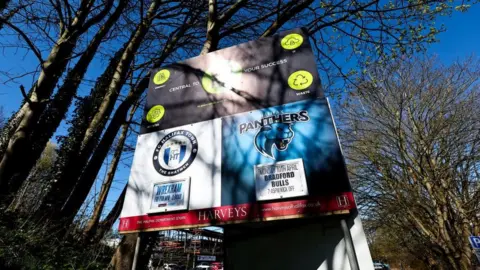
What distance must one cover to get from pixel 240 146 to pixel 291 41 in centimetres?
169

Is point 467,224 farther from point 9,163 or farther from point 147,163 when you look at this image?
point 9,163

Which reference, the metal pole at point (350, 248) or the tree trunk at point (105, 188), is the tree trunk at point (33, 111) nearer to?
the tree trunk at point (105, 188)

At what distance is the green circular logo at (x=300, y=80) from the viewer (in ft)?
10.5

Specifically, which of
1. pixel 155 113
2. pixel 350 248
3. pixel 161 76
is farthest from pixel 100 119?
pixel 350 248

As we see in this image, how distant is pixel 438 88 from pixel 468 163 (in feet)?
11.3

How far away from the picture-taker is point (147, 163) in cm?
342

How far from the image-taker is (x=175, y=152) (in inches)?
132

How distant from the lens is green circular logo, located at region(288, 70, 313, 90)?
3201 mm

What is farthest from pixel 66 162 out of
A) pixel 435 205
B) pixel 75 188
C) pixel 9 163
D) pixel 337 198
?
pixel 435 205

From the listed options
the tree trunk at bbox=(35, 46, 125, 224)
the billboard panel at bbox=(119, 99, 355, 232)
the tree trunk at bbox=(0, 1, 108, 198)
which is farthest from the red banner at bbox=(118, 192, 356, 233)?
the tree trunk at bbox=(35, 46, 125, 224)

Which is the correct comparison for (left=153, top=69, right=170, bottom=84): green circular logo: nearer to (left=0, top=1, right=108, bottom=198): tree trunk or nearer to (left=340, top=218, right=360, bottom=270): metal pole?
(left=0, top=1, right=108, bottom=198): tree trunk

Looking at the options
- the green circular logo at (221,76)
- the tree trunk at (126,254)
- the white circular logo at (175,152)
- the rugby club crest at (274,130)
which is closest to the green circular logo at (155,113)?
the white circular logo at (175,152)

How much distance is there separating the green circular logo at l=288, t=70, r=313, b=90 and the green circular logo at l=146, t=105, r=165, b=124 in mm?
1860

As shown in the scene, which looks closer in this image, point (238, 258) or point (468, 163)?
point (238, 258)
